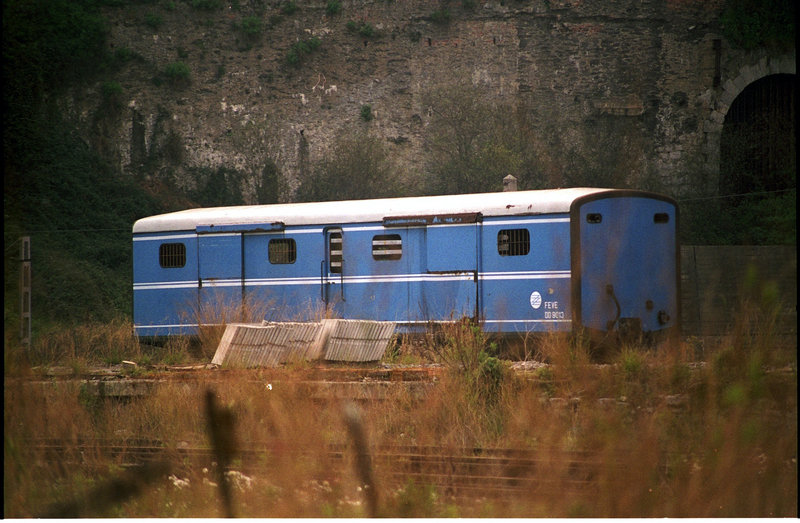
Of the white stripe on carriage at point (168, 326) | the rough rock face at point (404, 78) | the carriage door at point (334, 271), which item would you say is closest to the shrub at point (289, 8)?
the rough rock face at point (404, 78)

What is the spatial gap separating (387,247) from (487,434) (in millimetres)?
5645

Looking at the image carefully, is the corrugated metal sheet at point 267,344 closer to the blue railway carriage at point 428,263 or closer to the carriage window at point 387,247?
the blue railway carriage at point 428,263

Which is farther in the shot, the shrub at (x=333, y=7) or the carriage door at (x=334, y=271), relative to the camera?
the shrub at (x=333, y=7)

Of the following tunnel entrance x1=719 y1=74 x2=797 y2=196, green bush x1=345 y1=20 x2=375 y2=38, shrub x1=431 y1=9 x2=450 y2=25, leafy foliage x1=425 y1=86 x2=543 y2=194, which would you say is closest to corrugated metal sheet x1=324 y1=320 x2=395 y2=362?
leafy foliage x1=425 y1=86 x2=543 y2=194

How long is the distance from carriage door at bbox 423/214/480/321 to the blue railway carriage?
0.02 m

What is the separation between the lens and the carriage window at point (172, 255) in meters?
14.2

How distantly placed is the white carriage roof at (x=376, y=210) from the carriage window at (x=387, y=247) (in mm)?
281

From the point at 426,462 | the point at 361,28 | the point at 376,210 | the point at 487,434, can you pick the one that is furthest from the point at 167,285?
the point at 361,28

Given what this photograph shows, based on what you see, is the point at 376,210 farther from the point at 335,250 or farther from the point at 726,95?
the point at 726,95

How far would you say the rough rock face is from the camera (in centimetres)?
2439

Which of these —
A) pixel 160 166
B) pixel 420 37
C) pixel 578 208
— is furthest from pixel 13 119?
pixel 420 37

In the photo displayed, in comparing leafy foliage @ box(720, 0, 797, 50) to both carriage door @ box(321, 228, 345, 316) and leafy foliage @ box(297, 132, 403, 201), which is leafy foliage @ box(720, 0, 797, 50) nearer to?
leafy foliage @ box(297, 132, 403, 201)

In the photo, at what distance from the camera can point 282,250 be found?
533 inches

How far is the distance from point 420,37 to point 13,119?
41.4 feet
